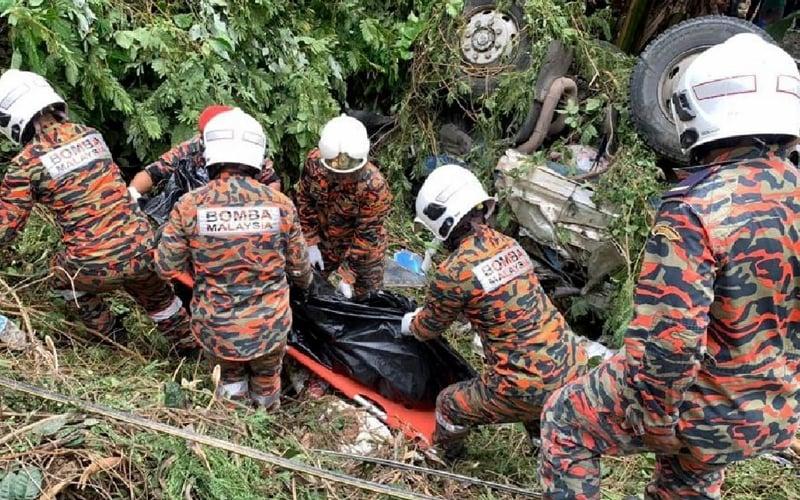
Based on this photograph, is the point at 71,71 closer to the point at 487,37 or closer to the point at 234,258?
the point at 234,258

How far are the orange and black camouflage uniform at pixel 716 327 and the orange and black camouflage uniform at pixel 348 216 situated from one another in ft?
7.72

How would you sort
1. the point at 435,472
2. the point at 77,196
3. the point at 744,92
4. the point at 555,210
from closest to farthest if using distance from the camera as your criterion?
the point at 744,92
the point at 435,472
the point at 77,196
the point at 555,210

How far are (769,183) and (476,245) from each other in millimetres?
1408

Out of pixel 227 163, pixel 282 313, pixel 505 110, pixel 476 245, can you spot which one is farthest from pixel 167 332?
pixel 505 110

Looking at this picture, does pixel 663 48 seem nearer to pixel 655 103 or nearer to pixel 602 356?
pixel 655 103

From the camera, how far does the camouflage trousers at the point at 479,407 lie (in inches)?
126

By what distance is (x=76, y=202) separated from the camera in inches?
135

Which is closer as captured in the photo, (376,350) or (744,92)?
(744,92)

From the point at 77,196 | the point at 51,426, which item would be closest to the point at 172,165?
the point at 77,196

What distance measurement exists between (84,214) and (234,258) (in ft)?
3.04

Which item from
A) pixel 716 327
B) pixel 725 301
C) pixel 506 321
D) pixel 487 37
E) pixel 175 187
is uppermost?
pixel 725 301

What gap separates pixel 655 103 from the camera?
5090 millimetres

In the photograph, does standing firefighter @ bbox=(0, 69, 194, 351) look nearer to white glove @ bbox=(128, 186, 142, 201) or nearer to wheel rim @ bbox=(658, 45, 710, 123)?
white glove @ bbox=(128, 186, 142, 201)

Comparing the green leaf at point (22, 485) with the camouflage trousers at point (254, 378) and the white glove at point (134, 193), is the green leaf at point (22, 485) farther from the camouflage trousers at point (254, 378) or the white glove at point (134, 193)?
the white glove at point (134, 193)
